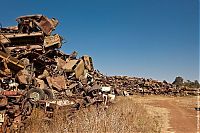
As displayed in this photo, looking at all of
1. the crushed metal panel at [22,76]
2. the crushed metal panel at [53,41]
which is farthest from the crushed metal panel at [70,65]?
the crushed metal panel at [22,76]

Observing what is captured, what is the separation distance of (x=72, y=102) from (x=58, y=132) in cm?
357

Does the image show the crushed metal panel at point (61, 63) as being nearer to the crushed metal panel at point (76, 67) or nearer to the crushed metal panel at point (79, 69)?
the crushed metal panel at point (76, 67)

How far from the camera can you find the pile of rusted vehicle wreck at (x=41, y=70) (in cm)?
1011

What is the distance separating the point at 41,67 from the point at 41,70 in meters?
0.18

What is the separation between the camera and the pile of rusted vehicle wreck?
1011 cm

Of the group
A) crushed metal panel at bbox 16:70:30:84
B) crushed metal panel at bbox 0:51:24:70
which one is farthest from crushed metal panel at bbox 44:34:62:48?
crushed metal panel at bbox 0:51:24:70

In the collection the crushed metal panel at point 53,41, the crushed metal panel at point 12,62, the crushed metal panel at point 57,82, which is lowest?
the crushed metal panel at point 57,82

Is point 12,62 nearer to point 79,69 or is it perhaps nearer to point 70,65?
point 70,65

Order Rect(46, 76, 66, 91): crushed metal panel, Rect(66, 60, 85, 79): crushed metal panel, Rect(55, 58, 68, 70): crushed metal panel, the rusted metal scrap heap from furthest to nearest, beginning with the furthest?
Rect(66, 60, 85, 79): crushed metal panel, Rect(55, 58, 68, 70): crushed metal panel, Rect(46, 76, 66, 91): crushed metal panel, the rusted metal scrap heap

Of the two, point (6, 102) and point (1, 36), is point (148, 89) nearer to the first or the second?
point (1, 36)

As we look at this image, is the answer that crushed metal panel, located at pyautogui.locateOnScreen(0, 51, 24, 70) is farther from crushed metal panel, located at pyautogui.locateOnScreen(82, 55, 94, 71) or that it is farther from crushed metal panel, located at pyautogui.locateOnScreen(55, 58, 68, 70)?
crushed metal panel, located at pyautogui.locateOnScreen(82, 55, 94, 71)

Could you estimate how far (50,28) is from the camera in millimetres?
14539

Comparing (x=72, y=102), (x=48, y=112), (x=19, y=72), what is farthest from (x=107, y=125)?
(x=19, y=72)

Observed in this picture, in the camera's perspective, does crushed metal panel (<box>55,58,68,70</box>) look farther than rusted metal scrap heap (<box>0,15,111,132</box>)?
Yes
